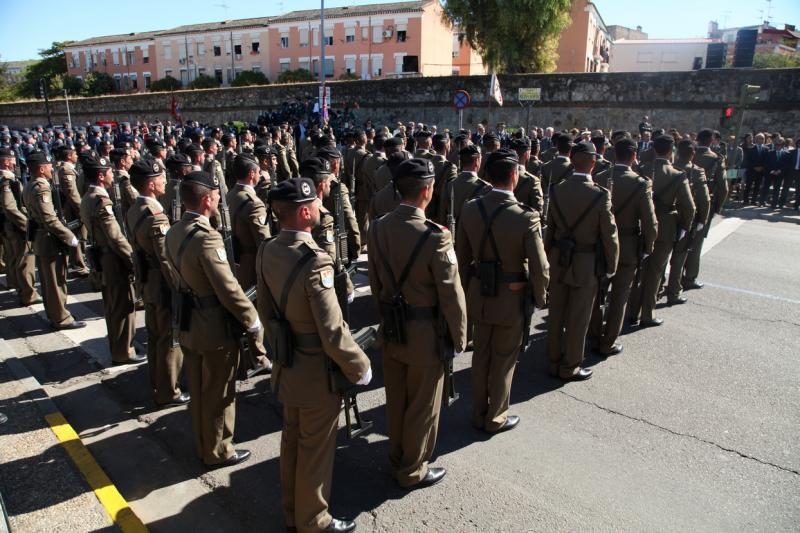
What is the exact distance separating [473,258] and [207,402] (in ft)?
7.71

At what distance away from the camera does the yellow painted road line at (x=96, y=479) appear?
11.3 feet

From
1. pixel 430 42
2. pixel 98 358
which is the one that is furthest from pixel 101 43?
pixel 98 358

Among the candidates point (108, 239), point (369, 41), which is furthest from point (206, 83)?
point (108, 239)

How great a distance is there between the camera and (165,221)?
15.4 feet

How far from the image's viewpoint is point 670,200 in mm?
6531

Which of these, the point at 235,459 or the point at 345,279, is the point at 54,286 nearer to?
the point at 235,459

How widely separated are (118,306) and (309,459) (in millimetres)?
3459

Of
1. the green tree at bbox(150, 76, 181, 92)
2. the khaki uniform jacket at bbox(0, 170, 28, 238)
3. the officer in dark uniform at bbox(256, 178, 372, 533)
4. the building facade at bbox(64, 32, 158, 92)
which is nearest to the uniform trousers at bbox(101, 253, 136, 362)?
the khaki uniform jacket at bbox(0, 170, 28, 238)

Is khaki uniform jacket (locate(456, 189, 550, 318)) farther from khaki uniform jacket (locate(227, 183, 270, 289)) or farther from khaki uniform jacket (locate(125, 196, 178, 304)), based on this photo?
khaki uniform jacket (locate(125, 196, 178, 304))

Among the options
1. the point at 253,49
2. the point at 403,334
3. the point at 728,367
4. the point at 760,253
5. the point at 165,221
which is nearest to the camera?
the point at 403,334

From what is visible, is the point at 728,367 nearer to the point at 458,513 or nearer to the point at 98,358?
the point at 458,513

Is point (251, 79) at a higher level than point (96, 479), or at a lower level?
higher

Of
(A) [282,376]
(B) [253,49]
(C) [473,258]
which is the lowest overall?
(A) [282,376]

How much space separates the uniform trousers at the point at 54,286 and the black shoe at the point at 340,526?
5131 millimetres
